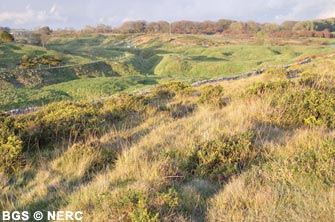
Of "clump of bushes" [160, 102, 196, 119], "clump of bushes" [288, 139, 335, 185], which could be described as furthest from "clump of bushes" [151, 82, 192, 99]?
"clump of bushes" [288, 139, 335, 185]

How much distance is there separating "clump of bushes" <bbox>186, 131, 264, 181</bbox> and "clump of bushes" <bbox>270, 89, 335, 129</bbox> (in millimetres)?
1810

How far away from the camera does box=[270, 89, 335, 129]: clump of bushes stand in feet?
19.6

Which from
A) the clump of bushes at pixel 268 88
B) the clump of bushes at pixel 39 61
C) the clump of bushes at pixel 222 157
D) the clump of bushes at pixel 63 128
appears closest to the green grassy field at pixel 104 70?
the clump of bushes at pixel 39 61

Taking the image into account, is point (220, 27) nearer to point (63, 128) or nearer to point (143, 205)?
point (63, 128)

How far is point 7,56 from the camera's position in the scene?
126 feet

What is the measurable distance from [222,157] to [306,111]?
3.06 m

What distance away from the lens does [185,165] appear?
14.3 feet

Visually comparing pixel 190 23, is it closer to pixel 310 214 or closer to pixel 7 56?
pixel 7 56

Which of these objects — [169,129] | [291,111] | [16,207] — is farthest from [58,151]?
[291,111]

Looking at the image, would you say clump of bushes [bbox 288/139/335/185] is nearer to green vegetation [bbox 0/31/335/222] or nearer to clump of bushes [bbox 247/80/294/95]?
green vegetation [bbox 0/31/335/222]

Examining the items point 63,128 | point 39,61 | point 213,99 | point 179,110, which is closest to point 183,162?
point 63,128

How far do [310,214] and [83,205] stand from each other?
2.39m

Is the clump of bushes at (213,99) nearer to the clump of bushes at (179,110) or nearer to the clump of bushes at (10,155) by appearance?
the clump of bushes at (179,110)

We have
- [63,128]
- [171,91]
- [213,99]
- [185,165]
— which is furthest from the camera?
[171,91]
